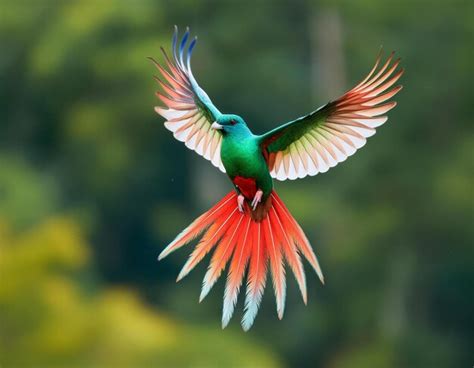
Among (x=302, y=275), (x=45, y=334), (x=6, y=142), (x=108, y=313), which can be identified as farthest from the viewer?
(x=6, y=142)

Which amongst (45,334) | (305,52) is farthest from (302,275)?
(305,52)

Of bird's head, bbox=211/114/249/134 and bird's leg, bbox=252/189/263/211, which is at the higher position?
bird's head, bbox=211/114/249/134

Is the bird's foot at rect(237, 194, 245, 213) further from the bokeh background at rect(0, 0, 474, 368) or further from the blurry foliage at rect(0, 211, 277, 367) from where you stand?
the bokeh background at rect(0, 0, 474, 368)

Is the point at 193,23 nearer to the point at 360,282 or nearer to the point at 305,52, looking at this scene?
the point at 305,52

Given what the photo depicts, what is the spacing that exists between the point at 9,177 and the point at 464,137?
6.38m

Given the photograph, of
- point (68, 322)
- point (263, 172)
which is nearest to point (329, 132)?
point (263, 172)

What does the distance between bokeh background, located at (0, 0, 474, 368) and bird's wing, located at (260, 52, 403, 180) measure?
10.4 m

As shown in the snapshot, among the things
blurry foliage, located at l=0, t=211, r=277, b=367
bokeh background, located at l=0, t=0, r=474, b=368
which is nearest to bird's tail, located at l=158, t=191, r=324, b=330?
blurry foliage, located at l=0, t=211, r=277, b=367

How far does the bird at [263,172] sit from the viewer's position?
5719 millimetres

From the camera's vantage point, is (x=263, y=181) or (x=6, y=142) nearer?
(x=263, y=181)

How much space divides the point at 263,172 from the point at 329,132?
0.44m

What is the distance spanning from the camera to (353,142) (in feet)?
19.6

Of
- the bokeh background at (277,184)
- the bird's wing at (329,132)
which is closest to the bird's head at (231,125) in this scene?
the bird's wing at (329,132)

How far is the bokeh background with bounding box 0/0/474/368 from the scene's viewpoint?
19062 millimetres
